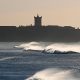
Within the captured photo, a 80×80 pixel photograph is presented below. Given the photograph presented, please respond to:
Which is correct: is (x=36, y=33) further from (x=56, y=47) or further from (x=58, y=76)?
(x=58, y=76)

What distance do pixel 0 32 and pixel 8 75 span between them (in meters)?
146

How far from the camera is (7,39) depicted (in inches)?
7229

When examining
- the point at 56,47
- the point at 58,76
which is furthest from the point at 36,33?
the point at 58,76

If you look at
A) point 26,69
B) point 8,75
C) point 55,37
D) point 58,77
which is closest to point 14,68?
point 26,69

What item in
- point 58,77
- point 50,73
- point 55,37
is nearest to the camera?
point 58,77

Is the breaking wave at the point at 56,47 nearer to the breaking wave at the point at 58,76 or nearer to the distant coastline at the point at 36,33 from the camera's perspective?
the breaking wave at the point at 58,76

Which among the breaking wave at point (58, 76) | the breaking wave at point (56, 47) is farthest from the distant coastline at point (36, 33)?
the breaking wave at point (58, 76)

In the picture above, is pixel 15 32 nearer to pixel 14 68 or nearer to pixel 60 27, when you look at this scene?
pixel 60 27

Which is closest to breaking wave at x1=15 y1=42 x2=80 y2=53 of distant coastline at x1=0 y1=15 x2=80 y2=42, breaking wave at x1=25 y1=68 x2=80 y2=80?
breaking wave at x1=25 y1=68 x2=80 y2=80

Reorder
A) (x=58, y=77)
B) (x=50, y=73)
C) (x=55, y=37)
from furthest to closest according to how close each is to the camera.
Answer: (x=55, y=37) → (x=50, y=73) → (x=58, y=77)

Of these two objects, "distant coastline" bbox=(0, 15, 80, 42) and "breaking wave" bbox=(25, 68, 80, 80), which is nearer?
"breaking wave" bbox=(25, 68, 80, 80)

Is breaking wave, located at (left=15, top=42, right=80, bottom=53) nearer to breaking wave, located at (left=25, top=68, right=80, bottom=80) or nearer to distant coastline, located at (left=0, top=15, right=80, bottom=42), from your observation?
breaking wave, located at (left=25, top=68, right=80, bottom=80)

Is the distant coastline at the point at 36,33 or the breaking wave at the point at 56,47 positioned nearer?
the breaking wave at the point at 56,47

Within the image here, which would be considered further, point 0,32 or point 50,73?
point 0,32
